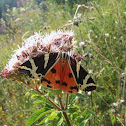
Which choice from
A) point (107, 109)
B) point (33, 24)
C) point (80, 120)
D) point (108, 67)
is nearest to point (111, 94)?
point (107, 109)

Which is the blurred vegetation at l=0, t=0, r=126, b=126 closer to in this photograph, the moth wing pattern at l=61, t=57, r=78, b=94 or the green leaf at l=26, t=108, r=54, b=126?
the green leaf at l=26, t=108, r=54, b=126

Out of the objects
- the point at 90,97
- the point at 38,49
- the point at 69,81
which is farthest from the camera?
the point at 90,97

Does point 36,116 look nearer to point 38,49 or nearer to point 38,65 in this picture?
point 38,65

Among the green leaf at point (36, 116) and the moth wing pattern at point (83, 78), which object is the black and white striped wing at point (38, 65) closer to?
the moth wing pattern at point (83, 78)

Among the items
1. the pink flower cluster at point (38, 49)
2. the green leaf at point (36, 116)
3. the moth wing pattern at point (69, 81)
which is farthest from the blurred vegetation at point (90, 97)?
the pink flower cluster at point (38, 49)

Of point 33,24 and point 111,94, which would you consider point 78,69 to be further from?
point 33,24

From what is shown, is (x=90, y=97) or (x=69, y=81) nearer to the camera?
(x=69, y=81)

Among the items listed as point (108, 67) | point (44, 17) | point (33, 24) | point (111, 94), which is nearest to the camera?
point (111, 94)

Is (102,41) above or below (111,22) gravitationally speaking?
below

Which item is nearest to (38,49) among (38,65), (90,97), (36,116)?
(38,65)
